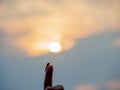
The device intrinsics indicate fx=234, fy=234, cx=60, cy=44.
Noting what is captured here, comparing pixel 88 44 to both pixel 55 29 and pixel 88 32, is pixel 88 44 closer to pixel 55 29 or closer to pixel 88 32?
pixel 88 32

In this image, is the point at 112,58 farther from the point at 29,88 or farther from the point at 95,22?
the point at 29,88

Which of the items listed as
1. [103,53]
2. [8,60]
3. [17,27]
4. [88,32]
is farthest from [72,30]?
[8,60]

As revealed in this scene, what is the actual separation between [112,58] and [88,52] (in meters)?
0.20

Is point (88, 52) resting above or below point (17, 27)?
below

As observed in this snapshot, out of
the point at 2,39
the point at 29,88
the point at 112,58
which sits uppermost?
the point at 2,39

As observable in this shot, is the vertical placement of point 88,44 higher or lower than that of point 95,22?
lower

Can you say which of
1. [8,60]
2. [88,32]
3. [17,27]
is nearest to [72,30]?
[88,32]

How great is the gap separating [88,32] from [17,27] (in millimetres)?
587

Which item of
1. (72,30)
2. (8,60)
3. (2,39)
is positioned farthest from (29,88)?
(72,30)

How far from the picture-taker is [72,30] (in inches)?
75.7

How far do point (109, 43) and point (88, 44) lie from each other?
17 cm

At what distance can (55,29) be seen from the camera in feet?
6.31

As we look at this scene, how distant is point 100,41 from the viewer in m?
1.91

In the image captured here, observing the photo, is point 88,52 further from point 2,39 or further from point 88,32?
point 2,39
